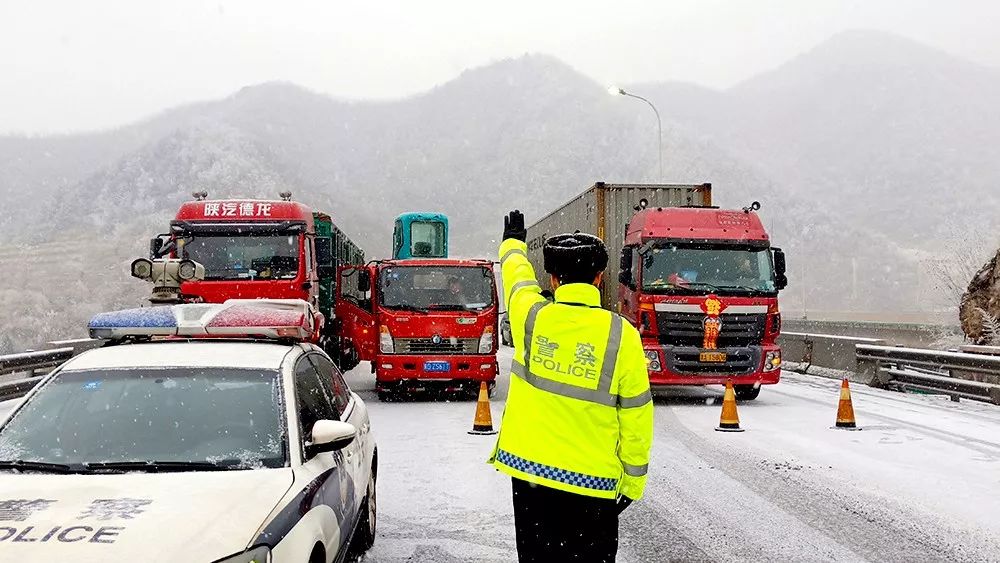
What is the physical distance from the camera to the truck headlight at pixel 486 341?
14.5 metres

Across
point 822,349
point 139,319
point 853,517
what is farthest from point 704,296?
point 139,319

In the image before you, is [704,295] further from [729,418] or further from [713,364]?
[729,418]

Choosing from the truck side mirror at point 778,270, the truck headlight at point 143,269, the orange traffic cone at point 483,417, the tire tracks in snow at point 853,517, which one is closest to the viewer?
the tire tracks in snow at point 853,517

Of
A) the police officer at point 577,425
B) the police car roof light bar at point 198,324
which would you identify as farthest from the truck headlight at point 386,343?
the police officer at point 577,425

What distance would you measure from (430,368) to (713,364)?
175 inches

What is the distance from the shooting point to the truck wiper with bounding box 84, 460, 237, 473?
12.8 feet

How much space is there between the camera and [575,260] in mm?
3363

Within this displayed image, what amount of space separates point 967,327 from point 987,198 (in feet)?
521

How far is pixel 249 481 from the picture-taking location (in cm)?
373

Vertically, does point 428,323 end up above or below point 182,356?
below

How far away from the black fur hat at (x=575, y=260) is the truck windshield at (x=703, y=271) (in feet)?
34.4

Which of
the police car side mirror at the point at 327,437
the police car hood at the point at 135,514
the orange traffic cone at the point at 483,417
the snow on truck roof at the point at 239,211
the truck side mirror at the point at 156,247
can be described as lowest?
the orange traffic cone at the point at 483,417

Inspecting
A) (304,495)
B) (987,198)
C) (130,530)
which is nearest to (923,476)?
(304,495)

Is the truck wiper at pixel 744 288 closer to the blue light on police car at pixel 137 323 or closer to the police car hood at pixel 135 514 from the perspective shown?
the blue light on police car at pixel 137 323
